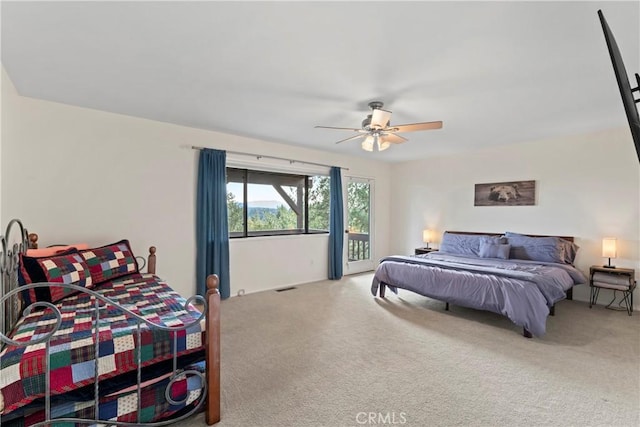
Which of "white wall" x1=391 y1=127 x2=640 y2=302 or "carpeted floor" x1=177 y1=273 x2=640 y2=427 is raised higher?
"white wall" x1=391 y1=127 x2=640 y2=302

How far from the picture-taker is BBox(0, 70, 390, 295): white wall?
3.08 meters

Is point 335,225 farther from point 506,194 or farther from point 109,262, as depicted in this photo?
point 109,262

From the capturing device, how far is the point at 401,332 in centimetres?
323

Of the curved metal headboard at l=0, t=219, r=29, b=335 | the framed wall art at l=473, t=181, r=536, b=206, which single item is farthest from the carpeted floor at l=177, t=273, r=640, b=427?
the framed wall art at l=473, t=181, r=536, b=206

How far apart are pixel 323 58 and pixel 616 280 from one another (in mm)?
4473

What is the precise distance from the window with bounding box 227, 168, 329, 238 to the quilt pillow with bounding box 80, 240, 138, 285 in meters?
1.66

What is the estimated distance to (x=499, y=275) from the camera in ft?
11.1

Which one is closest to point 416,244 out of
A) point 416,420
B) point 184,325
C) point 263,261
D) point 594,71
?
point 263,261

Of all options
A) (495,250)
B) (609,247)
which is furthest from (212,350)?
(609,247)

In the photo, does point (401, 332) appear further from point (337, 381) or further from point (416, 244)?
point (416, 244)

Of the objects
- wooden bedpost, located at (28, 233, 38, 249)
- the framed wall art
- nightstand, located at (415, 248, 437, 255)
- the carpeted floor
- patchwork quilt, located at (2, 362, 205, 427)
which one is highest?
the framed wall art

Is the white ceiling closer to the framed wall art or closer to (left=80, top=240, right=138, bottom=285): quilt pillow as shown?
the framed wall art

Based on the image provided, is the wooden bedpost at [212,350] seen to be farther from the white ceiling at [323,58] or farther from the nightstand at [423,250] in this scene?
the nightstand at [423,250]

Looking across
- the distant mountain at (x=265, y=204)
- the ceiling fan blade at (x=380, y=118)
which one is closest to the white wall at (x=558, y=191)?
the distant mountain at (x=265, y=204)
